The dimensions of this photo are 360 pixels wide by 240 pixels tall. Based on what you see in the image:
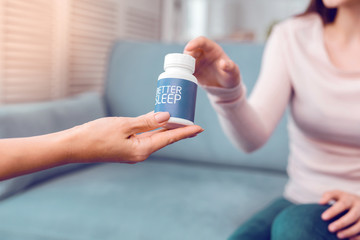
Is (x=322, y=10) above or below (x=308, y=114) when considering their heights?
above

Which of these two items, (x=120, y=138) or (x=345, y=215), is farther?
(x=345, y=215)

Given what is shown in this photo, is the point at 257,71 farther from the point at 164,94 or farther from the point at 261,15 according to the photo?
the point at 261,15

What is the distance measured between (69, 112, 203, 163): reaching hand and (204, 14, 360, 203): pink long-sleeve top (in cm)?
27

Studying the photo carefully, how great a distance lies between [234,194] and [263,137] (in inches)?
10.1

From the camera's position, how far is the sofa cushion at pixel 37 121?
79cm

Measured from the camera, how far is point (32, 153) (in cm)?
37

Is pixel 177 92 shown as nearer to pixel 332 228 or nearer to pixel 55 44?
pixel 332 228

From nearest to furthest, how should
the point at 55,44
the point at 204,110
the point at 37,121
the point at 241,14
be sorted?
the point at 37,121, the point at 204,110, the point at 55,44, the point at 241,14

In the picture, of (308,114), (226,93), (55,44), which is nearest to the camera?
(226,93)

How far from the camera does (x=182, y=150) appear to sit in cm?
121

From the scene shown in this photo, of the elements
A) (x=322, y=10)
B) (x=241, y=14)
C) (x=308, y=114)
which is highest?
(x=241, y=14)

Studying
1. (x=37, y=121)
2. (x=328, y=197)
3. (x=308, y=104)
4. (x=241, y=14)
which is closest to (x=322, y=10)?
(x=308, y=104)

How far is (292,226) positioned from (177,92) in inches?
11.8

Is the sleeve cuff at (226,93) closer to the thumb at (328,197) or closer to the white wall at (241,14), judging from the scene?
the thumb at (328,197)
